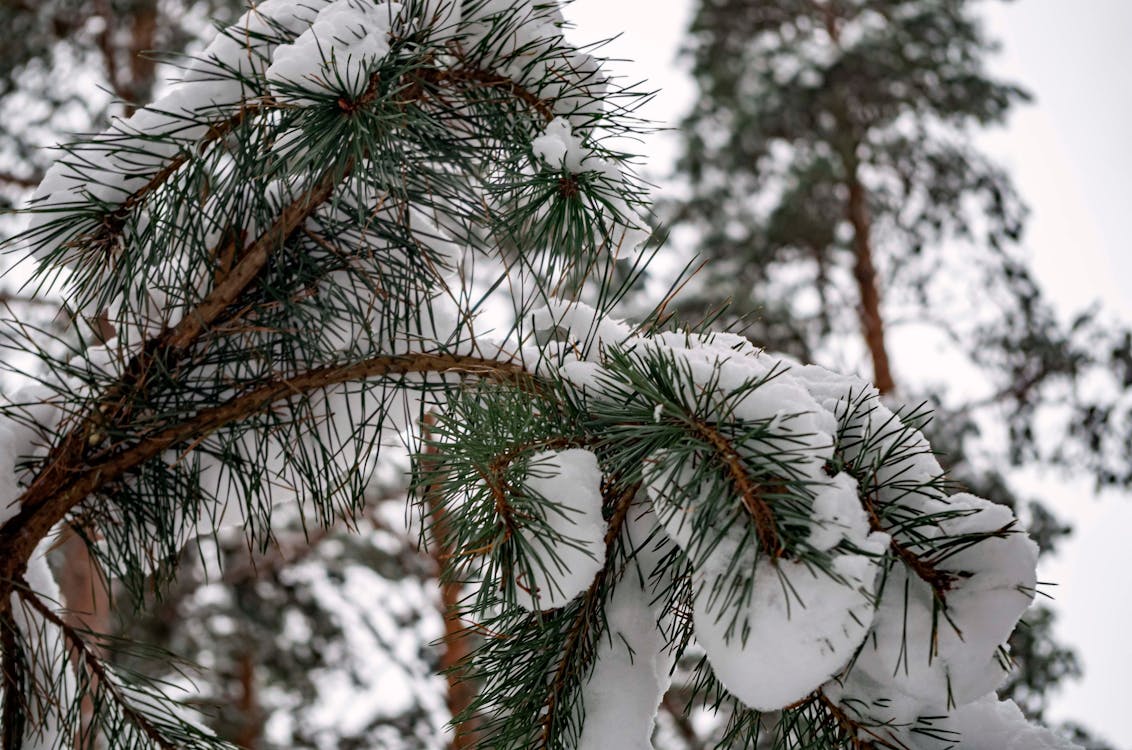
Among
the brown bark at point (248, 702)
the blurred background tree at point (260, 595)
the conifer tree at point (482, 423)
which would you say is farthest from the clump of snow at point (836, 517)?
the brown bark at point (248, 702)

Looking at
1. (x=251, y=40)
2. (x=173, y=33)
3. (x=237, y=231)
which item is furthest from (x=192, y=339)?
(x=173, y=33)

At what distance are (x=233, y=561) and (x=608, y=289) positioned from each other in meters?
5.97

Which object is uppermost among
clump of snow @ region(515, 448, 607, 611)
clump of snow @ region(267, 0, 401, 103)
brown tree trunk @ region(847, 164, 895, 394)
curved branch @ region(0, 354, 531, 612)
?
brown tree trunk @ region(847, 164, 895, 394)

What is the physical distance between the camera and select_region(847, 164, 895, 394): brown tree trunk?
22.3ft

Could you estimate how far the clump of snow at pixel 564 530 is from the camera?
3.00 ft

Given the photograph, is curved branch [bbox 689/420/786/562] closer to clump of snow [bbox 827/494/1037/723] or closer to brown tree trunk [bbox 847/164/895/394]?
clump of snow [bbox 827/494/1037/723]

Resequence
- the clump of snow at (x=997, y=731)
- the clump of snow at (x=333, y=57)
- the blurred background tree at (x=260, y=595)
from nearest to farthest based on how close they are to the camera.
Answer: the clump of snow at (x=997, y=731) < the clump of snow at (x=333, y=57) < the blurred background tree at (x=260, y=595)

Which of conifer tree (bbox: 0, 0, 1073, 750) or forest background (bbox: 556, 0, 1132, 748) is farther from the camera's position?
forest background (bbox: 556, 0, 1132, 748)

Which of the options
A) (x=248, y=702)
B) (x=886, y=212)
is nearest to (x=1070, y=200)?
(x=886, y=212)

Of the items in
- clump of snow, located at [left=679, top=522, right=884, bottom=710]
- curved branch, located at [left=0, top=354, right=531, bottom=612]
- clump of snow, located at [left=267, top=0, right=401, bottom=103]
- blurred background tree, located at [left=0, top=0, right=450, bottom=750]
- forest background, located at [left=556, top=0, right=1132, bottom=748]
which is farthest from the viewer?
blurred background tree, located at [left=0, top=0, right=450, bottom=750]

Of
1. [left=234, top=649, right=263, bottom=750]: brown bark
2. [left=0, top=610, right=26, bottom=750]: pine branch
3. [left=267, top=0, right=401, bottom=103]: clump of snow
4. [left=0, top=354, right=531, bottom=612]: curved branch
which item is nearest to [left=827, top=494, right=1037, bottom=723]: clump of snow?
[left=0, top=354, right=531, bottom=612]: curved branch

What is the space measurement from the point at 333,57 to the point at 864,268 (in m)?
6.50

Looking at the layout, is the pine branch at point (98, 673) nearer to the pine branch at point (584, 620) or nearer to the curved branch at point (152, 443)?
the curved branch at point (152, 443)

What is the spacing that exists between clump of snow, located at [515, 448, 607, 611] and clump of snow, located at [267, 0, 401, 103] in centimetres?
45
